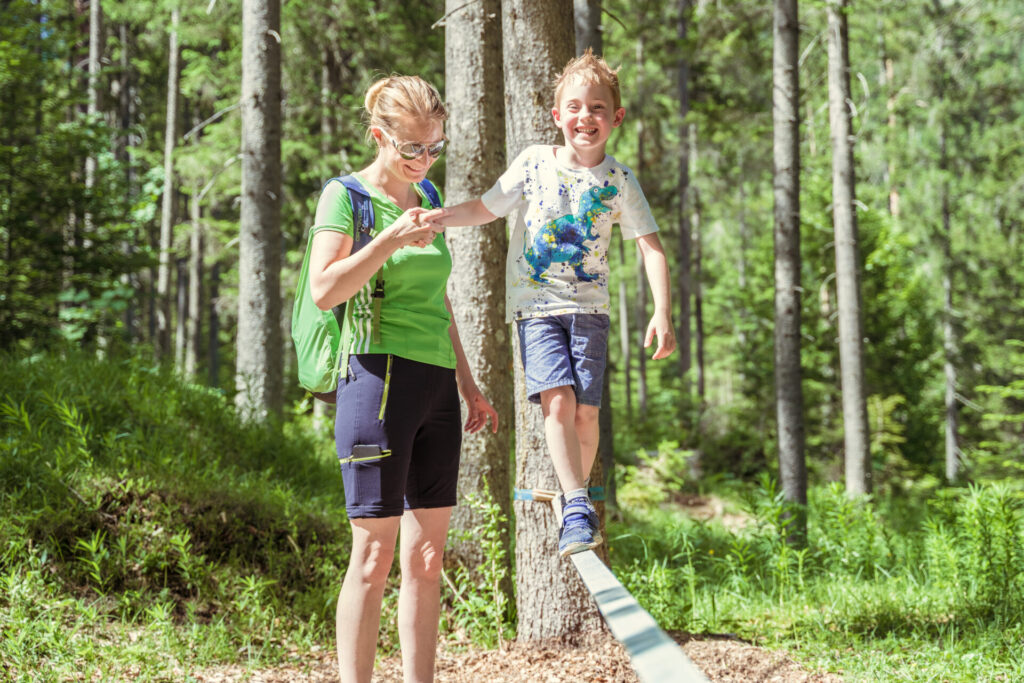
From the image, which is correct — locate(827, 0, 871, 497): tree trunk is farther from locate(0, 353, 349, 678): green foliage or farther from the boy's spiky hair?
the boy's spiky hair

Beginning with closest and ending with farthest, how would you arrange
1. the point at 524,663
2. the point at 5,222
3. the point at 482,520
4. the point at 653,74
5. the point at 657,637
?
the point at 657,637, the point at 524,663, the point at 482,520, the point at 5,222, the point at 653,74

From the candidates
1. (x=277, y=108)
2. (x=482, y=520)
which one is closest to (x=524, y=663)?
(x=482, y=520)

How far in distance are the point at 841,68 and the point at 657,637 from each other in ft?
35.3

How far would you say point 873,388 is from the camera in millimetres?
14742

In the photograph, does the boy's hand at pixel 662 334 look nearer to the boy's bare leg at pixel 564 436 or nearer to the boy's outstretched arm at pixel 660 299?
the boy's outstretched arm at pixel 660 299

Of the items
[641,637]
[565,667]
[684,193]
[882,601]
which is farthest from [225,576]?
[684,193]

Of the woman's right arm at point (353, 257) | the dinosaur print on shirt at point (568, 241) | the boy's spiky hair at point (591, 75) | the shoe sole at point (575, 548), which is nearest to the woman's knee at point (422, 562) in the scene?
the shoe sole at point (575, 548)

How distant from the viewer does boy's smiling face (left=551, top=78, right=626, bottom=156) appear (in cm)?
286

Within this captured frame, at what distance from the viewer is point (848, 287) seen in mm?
10219

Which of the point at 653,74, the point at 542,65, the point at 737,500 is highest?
the point at 653,74

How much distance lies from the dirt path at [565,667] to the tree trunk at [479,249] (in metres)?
0.88

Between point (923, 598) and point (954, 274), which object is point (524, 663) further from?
point (954, 274)

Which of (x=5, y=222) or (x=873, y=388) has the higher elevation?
(x=5, y=222)

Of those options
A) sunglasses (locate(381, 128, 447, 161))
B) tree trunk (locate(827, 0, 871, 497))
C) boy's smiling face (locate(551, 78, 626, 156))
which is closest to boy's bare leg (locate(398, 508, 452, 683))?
sunglasses (locate(381, 128, 447, 161))
